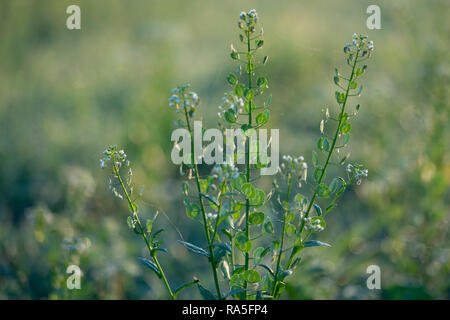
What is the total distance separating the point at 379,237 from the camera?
2.30 m

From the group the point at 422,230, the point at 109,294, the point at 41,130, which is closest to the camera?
the point at 109,294

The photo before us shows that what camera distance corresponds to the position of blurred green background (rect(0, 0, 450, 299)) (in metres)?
1.71

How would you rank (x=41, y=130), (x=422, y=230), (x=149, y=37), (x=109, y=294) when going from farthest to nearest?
(x=149, y=37) < (x=41, y=130) < (x=422, y=230) < (x=109, y=294)

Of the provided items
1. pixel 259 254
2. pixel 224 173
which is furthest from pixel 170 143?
pixel 224 173

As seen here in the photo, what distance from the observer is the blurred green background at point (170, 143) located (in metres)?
1.71

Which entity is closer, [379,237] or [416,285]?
[416,285]

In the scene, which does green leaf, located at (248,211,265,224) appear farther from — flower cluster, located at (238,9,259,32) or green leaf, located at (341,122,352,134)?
flower cluster, located at (238,9,259,32)

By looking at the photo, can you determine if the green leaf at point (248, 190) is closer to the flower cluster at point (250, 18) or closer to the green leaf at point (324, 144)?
the green leaf at point (324, 144)

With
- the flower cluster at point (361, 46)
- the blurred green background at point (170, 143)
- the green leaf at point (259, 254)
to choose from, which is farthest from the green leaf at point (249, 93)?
the blurred green background at point (170, 143)

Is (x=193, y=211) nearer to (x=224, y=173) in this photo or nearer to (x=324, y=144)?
(x=224, y=173)

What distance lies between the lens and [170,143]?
110 inches

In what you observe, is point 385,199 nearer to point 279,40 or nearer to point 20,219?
point 20,219
